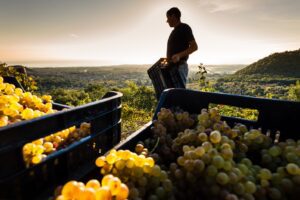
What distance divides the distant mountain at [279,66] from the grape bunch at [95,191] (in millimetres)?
67229

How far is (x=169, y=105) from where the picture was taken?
1.81m

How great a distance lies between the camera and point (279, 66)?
223 feet

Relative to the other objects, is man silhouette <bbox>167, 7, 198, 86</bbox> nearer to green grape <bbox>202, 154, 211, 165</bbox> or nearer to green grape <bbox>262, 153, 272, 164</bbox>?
green grape <bbox>262, 153, 272, 164</bbox>

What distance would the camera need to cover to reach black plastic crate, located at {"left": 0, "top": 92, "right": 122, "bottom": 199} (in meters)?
0.86

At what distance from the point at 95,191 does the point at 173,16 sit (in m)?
3.93

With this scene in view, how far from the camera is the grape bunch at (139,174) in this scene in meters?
0.95

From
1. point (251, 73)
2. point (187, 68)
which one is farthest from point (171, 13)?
point (251, 73)

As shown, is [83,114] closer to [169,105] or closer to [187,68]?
[169,105]

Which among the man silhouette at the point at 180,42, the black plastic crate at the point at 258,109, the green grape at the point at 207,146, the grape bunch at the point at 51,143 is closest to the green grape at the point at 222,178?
the green grape at the point at 207,146

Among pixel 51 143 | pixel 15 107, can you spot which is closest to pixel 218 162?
pixel 51 143

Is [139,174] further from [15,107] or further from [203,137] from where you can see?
[15,107]

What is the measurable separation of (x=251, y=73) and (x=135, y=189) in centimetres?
6898

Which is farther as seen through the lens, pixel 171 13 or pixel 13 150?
pixel 171 13

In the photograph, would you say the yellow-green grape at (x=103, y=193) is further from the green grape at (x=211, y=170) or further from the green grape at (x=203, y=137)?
the green grape at (x=203, y=137)
